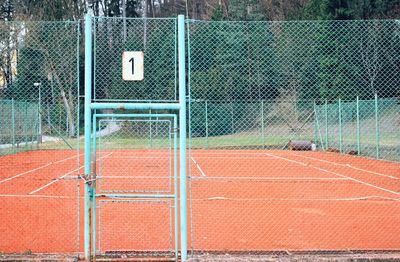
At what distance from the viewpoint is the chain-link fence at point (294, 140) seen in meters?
8.23

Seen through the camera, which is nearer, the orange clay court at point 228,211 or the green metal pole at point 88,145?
the green metal pole at point 88,145

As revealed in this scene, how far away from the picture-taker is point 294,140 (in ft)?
89.7

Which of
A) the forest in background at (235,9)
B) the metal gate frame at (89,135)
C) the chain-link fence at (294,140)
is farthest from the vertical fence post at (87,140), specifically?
the forest in background at (235,9)

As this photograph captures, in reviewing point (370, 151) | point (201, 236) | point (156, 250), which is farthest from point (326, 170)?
point (156, 250)

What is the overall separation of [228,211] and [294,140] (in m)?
18.2

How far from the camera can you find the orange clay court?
7.31m

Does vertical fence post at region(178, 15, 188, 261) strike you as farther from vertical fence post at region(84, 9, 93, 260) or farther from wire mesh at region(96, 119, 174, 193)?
vertical fence post at region(84, 9, 93, 260)

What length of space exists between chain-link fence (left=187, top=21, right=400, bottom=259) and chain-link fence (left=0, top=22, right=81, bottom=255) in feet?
7.78

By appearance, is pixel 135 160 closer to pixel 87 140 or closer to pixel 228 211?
pixel 228 211

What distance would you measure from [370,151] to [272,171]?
683 cm

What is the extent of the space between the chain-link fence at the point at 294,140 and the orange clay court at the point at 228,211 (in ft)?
0.14

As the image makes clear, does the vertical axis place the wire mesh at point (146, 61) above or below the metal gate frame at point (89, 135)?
above

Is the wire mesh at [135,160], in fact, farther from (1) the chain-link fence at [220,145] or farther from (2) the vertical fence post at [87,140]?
(2) the vertical fence post at [87,140]

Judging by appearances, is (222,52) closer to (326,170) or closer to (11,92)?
(326,170)
